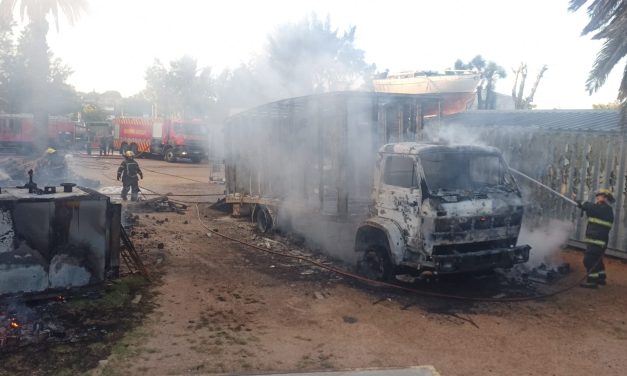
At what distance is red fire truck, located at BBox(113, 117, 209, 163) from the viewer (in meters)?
30.6

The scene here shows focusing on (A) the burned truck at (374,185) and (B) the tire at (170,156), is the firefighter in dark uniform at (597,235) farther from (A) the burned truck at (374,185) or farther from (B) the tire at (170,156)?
(B) the tire at (170,156)

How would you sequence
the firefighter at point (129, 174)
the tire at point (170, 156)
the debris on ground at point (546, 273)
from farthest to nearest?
the tire at point (170, 156) → the firefighter at point (129, 174) → the debris on ground at point (546, 273)

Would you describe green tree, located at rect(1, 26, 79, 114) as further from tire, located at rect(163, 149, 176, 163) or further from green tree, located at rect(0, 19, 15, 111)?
tire, located at rect(163, 149, 176, 163)

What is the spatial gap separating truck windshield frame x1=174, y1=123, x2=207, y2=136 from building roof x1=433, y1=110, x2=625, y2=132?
20.5 metres

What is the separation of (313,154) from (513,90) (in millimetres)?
22440

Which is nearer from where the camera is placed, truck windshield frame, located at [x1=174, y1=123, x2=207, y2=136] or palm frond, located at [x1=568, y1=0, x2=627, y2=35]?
palm frond, located at [x1=568, y1=0, x2=627, y2=35]

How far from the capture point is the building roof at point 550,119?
974 cm

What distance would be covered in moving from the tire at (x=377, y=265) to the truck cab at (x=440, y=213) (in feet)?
0.05

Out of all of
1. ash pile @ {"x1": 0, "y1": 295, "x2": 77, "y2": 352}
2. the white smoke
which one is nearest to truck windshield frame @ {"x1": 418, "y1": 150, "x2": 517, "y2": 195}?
the white smoke

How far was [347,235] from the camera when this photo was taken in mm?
8555

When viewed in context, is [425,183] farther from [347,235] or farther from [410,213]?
[347,235]

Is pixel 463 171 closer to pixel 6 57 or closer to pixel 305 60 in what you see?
pixel 305 60

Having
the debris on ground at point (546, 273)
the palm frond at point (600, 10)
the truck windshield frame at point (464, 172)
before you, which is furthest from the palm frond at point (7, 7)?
the debris on ground at point (546, 273)

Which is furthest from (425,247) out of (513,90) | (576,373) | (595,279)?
(513,90)
